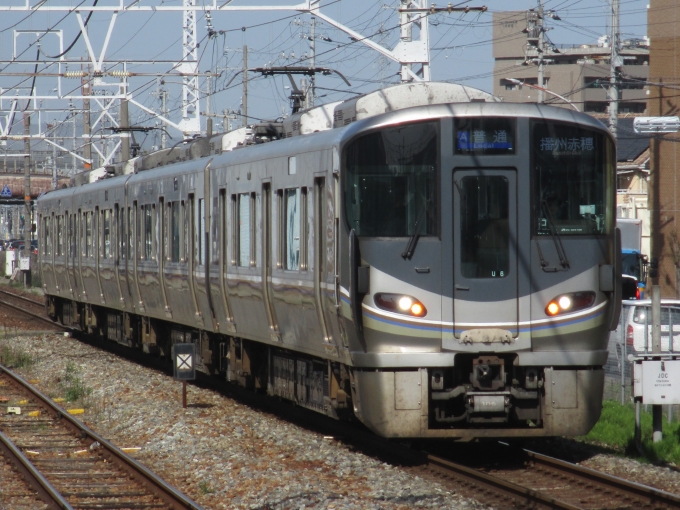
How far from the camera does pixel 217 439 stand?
10.7 metres

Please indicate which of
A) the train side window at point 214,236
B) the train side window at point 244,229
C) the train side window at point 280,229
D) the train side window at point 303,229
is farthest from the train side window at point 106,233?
the train side window at point 303,229

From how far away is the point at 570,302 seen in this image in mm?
8969

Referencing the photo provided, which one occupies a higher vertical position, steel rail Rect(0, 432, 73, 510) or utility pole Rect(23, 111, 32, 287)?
utility pole Rect(23, 111, 32, 287)

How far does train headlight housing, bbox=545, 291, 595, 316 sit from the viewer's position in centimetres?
893

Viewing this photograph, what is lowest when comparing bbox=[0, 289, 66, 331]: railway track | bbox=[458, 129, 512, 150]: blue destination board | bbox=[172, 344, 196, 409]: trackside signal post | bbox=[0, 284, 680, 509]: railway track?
bbox=[0, 289, 66, 331]: railway track

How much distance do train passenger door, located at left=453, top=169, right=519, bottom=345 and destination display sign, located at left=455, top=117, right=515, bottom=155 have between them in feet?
0.57

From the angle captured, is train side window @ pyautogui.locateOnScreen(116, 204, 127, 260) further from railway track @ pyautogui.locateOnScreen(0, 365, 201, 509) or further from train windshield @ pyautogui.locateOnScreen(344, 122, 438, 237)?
train windshield @ pyautogui.locateOnScreen(344, 122, 438, 237)

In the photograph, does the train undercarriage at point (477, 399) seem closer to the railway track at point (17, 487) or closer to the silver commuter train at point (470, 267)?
the silver commuter train at point (470, 267)

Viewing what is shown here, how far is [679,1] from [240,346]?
27.6 meters

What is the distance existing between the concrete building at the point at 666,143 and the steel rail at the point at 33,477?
87.6 ft

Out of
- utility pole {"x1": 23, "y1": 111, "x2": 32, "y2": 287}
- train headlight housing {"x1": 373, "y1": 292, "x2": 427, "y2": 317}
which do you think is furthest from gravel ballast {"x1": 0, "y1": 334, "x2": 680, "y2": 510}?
utility pole {"x1": 23, "y1": 111, "x2": 32, "y2": 287}

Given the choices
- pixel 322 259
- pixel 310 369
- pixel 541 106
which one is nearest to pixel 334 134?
pixel 322 259

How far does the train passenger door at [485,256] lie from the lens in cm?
880

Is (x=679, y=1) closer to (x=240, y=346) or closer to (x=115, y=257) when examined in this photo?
(x=115, y=257)
